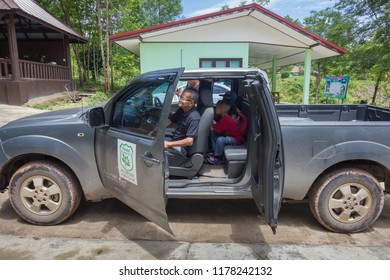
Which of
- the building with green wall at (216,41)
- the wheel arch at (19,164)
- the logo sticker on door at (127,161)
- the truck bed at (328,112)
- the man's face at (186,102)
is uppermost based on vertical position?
the building with green wall at (216,41)

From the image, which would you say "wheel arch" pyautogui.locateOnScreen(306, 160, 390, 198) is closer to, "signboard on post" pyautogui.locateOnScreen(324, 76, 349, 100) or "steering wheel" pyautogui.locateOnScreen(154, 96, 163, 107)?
"steering wheel" pyautogui.locateOnScreen(154, 96, 163, 107)

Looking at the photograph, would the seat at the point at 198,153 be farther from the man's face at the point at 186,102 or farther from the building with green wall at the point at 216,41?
the building with green wall at the point at 216,41

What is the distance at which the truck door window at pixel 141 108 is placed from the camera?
9.61ft

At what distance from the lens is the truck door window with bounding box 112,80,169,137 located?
2929mm

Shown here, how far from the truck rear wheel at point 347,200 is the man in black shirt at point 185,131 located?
1470mm

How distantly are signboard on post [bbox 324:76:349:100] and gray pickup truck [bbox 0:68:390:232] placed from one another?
6.70m

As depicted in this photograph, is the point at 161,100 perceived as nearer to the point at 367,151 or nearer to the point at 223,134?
the point at 223,134

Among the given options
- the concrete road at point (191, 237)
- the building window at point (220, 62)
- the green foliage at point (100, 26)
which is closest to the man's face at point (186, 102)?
the concrete road at point (191, 237)

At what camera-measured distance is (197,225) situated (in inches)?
137

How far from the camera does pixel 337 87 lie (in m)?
9.47

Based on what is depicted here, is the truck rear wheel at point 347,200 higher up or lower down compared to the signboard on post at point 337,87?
lower down

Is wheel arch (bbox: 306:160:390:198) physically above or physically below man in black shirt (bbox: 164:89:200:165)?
below

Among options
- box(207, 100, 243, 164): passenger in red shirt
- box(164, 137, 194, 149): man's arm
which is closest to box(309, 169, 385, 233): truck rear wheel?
box(207, 100, 243, 164): passenger in red shirt

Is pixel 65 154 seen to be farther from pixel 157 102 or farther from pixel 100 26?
pixel 100 26
